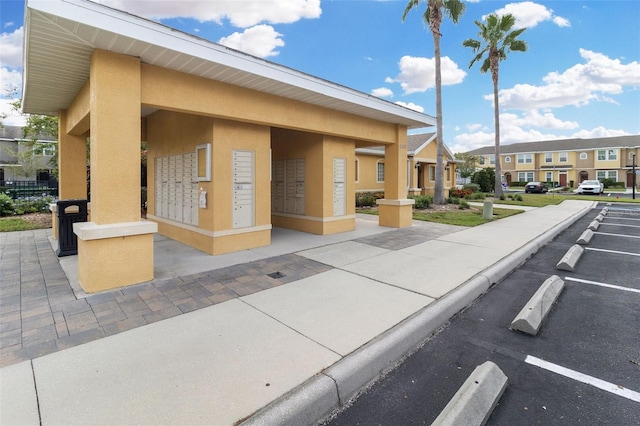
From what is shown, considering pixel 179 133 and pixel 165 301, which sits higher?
pixel 179 133

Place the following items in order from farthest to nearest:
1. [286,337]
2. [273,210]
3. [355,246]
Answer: [273,210] < [355,246] < [286,337]

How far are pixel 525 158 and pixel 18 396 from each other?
60167mm

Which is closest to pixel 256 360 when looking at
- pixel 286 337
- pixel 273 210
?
pixel 286 337

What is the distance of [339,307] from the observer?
4367 mm

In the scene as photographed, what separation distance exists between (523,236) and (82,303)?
10.5 meters

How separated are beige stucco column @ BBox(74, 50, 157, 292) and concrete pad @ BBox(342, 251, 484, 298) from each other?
12.3ft

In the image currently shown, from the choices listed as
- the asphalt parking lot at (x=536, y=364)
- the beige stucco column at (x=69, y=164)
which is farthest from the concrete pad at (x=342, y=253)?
the beige stucco column at (x=69, y=164)

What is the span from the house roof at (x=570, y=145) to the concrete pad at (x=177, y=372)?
191ft

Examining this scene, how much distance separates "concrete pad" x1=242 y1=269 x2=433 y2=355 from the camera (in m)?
3.61

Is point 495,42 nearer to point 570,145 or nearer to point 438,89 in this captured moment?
point 438,89

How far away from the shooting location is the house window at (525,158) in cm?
5038

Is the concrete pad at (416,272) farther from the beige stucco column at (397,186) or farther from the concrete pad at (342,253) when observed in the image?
the beige stucco column at (397,186)

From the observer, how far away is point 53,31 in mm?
4293

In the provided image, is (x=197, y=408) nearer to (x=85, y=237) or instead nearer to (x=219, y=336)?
(x=219, y=336)
